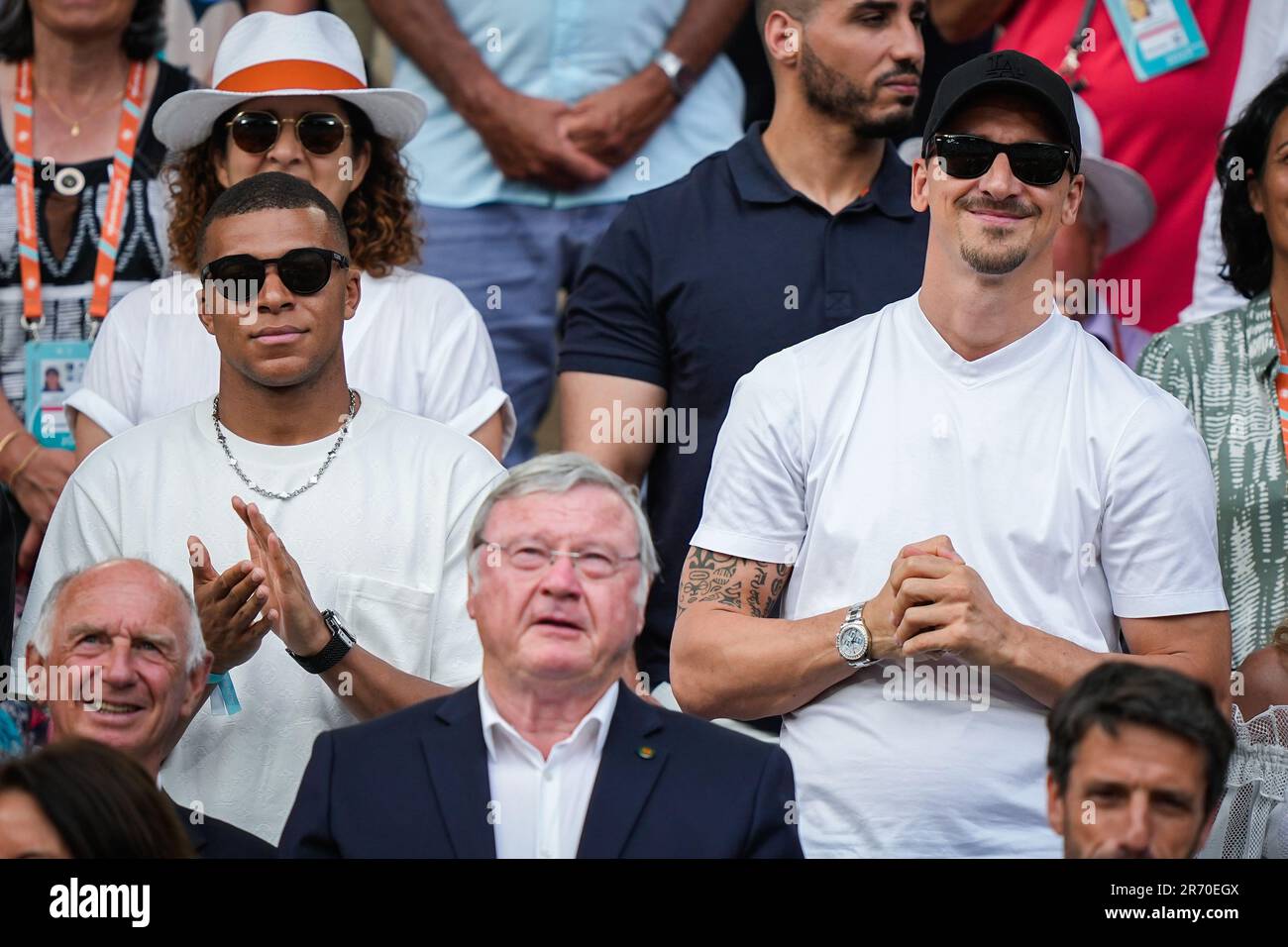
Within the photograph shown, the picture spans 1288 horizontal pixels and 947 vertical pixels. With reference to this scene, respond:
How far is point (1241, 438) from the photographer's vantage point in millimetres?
4828

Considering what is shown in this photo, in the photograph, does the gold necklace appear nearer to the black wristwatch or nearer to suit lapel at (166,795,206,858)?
the black wristwatch

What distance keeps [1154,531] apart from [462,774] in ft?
4.58

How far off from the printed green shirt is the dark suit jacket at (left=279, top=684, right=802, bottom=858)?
1.44 meters

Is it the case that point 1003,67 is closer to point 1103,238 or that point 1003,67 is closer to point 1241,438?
point 1241,438

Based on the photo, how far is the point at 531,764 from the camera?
3.74 metres

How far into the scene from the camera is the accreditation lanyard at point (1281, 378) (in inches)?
191

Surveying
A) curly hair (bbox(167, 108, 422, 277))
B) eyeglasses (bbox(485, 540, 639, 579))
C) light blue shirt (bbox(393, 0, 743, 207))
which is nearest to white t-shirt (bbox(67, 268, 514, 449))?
curly hair (bbox(167, 108, 422, 277))

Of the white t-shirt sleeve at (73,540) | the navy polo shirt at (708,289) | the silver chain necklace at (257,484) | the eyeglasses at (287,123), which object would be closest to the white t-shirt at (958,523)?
the navy polo shirt at (708,289)

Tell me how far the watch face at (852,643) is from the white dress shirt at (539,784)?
486mm

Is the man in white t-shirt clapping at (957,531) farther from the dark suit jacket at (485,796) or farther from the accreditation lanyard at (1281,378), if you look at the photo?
the accreditation lanyard at (1281,378)
